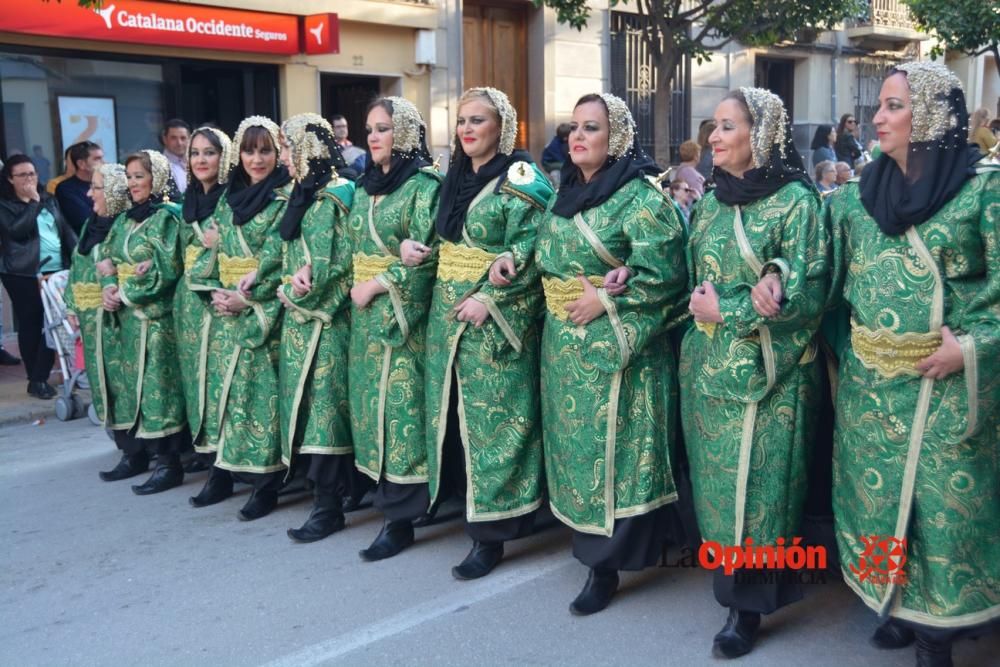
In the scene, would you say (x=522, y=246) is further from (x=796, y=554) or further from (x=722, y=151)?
(x=796, y=554)

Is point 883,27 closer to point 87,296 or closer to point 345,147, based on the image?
point 345,147

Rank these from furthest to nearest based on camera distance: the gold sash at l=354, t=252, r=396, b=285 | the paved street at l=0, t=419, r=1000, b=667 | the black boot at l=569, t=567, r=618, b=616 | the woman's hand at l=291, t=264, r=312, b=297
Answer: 1. the woman's hand at l=291, t=264, r=312, b=297
2. the gold sash at l=354, t=252, r=396, b=285
3. the black boot at l=569, t=567, r=618, b=616
4. the paved street at l=0, t=419, r=1000, b=667

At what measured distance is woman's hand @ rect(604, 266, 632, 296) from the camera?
3594 mm

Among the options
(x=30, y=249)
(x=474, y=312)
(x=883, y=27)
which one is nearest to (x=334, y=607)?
(x=474, y=312)

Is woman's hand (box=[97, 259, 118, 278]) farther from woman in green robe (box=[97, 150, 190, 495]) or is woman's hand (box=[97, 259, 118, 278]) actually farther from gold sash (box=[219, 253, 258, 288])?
gold sash (box=[219, 253, 258, 288])

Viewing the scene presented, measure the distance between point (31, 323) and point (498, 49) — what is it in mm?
7805

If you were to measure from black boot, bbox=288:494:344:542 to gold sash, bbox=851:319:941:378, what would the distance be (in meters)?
2.53

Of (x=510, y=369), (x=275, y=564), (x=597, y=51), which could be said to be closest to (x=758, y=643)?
(x=510, y=369)

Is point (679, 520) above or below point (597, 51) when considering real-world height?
below

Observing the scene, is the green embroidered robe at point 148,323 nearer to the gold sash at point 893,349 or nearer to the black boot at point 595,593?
the black boot at point 595,593

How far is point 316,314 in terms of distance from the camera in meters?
4.61

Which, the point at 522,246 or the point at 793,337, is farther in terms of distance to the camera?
the point at 522,246

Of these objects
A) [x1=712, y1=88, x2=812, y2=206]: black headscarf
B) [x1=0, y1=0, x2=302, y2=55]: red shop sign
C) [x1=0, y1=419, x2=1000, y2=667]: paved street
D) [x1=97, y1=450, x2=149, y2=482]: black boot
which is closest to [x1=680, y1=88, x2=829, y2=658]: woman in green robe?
[x1=712, y1=88, x2=812, y2=206]: black headscarf

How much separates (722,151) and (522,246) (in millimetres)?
887
